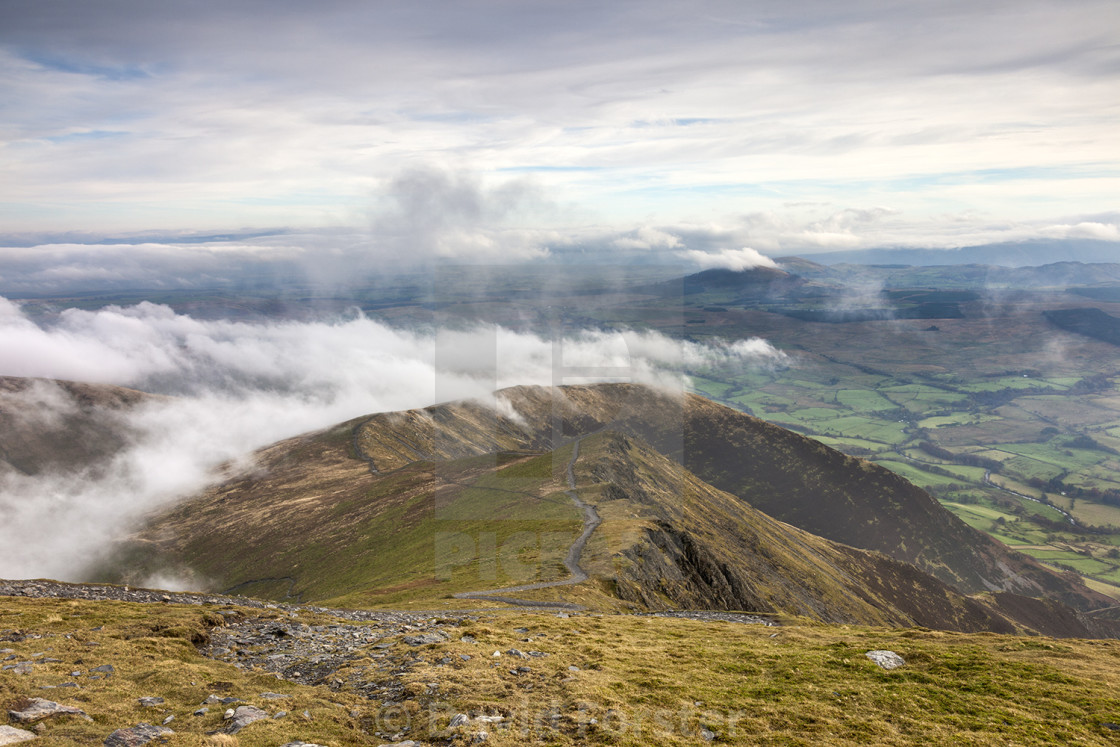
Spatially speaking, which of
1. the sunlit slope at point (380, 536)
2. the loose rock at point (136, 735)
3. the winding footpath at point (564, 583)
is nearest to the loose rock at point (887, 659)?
the winding footpath at point (564, 583)

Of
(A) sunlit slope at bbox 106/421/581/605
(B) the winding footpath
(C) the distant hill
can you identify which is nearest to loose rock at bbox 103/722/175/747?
(C) the distant hill

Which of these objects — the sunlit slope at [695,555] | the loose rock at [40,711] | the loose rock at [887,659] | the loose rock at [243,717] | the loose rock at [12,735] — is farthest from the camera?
the sunlit slope at [695,555]

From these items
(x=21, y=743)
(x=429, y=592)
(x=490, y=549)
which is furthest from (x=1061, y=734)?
(x=490, y=549)

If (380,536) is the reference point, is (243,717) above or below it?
above

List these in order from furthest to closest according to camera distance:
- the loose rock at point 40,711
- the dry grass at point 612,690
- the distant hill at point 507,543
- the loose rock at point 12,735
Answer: the distant hill at point 507,543 < the dry grass at point 612,690 < the loose rock at point 40,711 < the loose rock at point 12,735

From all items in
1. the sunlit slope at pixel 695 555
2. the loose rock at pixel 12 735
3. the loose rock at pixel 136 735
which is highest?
the loose rock at pixel 12 735

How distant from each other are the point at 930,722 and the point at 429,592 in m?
60.0

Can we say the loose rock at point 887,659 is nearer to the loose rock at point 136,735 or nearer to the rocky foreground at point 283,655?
the rocky foreground at point 283,655

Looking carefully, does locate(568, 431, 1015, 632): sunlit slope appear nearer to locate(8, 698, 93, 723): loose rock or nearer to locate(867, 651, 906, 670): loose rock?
locate(867, 651, 906, 670): loose rock

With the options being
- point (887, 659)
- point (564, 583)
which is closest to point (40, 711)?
point (887, 659)

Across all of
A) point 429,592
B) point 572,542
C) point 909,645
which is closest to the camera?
point 909,645

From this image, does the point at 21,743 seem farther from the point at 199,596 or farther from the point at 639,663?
the point at 199,596

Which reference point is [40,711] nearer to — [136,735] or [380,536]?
[136,735]

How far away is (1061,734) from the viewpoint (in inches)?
1075
